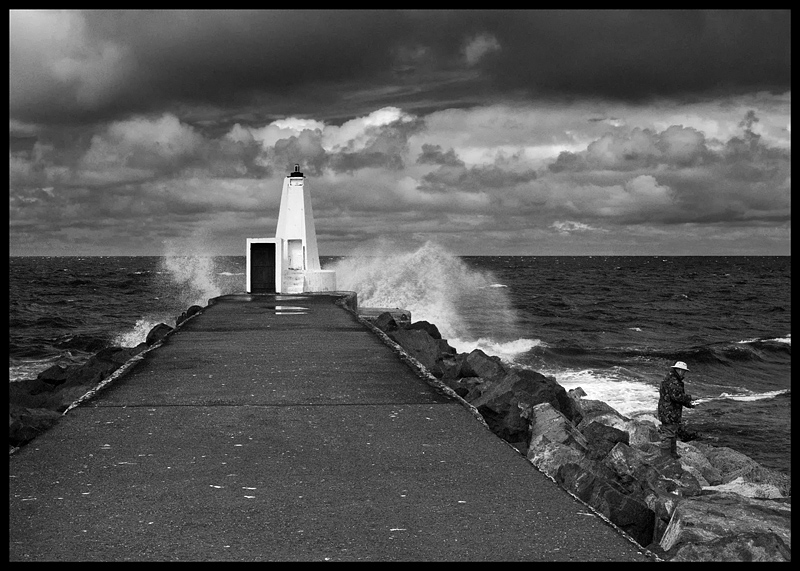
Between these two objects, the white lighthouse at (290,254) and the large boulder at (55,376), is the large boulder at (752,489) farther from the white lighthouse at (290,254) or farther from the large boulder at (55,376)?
the white lighthouse at (290,254)

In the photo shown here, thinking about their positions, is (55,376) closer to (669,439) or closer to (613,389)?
(669,439)

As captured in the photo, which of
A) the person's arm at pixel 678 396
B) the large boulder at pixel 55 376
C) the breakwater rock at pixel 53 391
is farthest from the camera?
the large boulder at pixel 55 376

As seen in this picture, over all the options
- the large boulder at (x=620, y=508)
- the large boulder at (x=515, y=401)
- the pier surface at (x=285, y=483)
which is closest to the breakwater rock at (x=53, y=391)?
the pier surface at (x=285, y=483)

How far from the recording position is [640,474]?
7.34 meters

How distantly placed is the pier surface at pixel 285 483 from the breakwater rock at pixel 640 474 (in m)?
0.80

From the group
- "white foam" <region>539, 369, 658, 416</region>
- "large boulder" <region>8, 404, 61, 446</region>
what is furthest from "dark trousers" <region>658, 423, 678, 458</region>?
"large boulder" <region>8, 404, 61, 446</region>

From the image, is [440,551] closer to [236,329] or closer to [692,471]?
[692,471]

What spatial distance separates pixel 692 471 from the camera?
8.41m

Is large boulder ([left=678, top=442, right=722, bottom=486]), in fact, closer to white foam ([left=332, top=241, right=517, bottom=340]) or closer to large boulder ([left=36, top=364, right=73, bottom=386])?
large boulder ([left=36, top=364, right=73, bottom=386])

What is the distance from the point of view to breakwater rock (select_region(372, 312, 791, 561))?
496 centimetres

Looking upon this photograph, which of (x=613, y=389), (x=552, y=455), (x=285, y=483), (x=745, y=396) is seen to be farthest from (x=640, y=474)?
(x=745, y=396)

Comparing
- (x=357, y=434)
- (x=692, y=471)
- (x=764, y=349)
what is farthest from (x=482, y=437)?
(x=764, y=349)

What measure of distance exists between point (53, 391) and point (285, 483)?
908 centimetres

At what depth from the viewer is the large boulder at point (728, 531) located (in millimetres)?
4516
